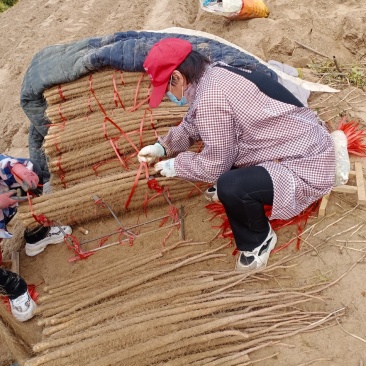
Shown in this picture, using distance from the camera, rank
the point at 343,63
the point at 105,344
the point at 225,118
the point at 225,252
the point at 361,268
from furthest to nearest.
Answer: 1. the point at 343,63
2. the point at 225,252
3. the point at 361,268
4. the point at 225,118
5. the point at 105,344

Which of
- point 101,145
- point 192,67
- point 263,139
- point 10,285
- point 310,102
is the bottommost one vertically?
point 310,102

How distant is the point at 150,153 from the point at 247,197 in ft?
2.83

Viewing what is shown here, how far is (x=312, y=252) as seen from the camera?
269 centimetres

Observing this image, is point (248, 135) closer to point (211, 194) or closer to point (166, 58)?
point (166, 58)

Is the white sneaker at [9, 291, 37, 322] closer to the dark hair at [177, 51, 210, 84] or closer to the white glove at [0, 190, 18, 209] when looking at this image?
the white glove at [0, 190, 18, 209]

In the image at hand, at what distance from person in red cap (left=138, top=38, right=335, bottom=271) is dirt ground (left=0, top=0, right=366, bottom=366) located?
1.32ft

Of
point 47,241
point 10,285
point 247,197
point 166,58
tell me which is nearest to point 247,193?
point 247,197

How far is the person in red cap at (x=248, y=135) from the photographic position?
7.53 feet

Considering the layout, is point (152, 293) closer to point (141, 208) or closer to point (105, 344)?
point (105, 344)

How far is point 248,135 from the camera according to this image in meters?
2.41

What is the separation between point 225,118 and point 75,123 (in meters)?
1.74

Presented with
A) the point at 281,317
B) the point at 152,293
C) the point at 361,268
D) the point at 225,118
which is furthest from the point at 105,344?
the point at 361,268

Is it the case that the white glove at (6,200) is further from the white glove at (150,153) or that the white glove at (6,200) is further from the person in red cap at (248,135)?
the person in red cap at (248,135)

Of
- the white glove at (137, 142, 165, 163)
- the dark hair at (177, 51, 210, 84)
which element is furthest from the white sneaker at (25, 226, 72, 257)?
the dark hair at (177, 51, 210, 84)
